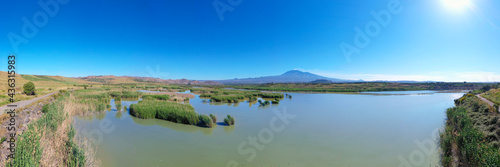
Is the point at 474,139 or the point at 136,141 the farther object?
the point at 136,141

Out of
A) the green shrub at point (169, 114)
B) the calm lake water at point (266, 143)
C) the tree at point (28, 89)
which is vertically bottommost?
the calm lake water at point (266, 143)

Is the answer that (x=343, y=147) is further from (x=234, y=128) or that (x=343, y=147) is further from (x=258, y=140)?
(x=234, y=128)

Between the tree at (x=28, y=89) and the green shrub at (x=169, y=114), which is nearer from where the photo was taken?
the green shrub at (x=169, y=114)

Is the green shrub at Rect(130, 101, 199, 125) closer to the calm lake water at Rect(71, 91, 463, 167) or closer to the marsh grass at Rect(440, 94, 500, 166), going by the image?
the calm lake water at Rect(71, 91, 463, 167)

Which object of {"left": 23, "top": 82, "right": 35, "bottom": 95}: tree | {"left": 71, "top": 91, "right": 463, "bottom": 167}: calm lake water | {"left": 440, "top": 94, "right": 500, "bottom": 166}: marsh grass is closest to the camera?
{"left": 440, "top": 94, "right": 500, "bottom": 166}: marsh grass

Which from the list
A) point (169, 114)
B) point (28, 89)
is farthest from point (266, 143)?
point (28, 89)

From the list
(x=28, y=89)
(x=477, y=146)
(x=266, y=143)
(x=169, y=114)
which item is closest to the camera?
(x=477, y=146)

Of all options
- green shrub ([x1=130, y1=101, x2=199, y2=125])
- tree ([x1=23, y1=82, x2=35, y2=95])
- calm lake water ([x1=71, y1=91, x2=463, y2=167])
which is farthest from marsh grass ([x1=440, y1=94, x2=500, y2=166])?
tree ([x1=23, y1=82, x2=35, y2=95])

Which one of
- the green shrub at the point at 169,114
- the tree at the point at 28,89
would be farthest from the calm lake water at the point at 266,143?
the tree at the point at 28,89

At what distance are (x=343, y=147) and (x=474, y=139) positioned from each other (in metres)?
4.29

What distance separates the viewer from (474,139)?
6555 mm

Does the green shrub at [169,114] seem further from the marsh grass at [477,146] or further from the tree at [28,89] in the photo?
the tree at [28,89]

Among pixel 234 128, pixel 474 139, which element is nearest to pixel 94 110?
pixel 234 128

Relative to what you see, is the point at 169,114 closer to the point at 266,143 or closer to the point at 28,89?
the point at 266,143
